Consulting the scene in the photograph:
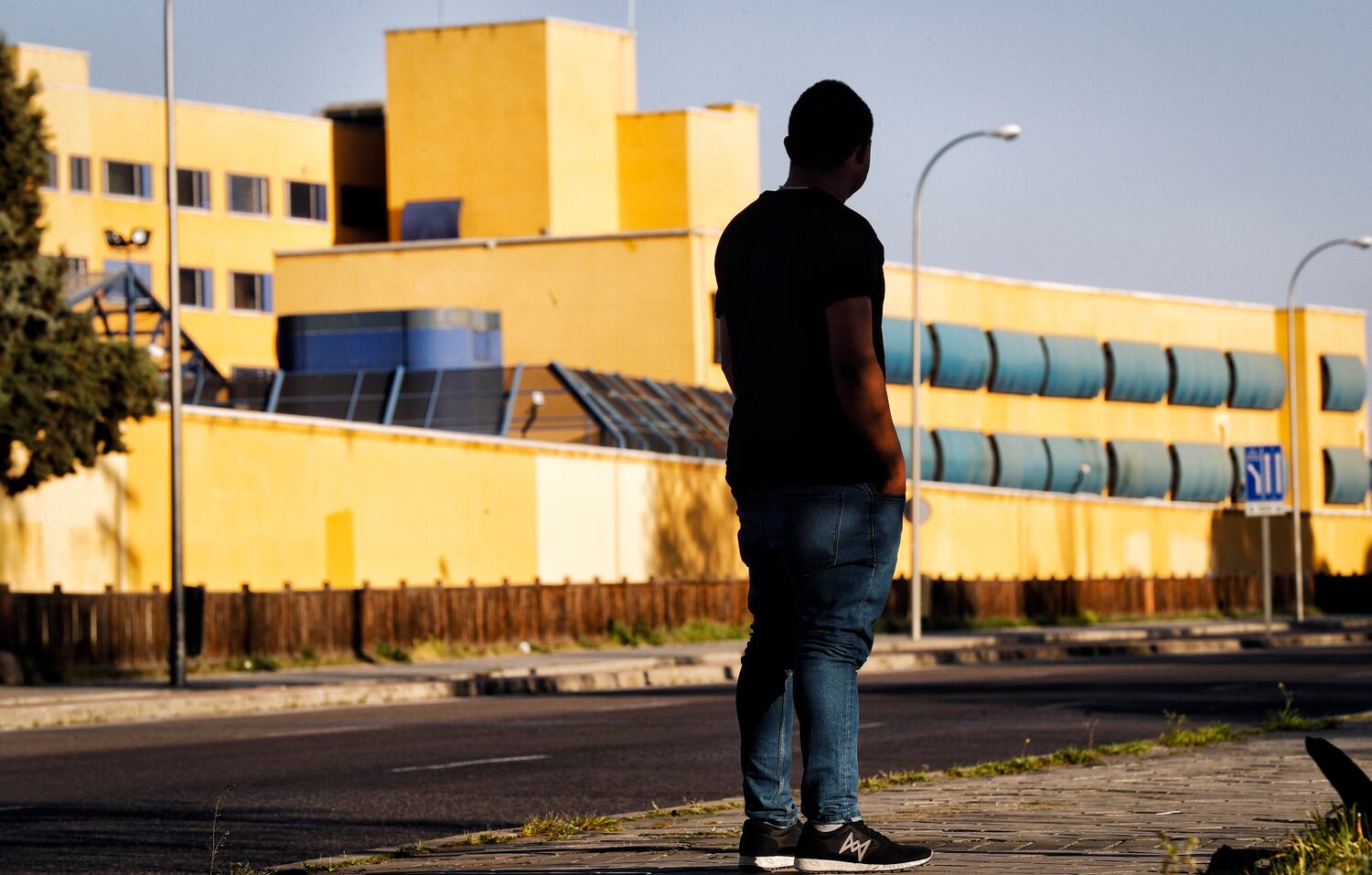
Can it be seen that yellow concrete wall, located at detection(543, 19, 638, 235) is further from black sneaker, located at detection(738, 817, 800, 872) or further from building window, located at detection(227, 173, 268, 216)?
black sneaker, located at detection(738, 817, 800, 872)

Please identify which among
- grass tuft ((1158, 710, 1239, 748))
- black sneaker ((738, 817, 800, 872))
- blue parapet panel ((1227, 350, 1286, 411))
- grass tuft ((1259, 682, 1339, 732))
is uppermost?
blue parapet panel ((1227, 350, 1286, 411))

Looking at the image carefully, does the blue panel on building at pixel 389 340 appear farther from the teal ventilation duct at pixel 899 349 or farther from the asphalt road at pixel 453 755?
the asphalt road at pixel 453 755

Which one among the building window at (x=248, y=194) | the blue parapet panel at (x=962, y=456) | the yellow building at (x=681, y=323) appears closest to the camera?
the yellow building at (x=681, y=323)

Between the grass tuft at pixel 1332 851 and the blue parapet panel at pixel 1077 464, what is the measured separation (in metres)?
60.7

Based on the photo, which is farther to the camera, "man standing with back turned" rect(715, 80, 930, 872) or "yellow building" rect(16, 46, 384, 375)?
"yellow building" rect(16, 46, 384, 375)

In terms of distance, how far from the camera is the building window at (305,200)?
74938mm

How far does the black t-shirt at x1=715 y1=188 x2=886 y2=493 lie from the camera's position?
20.2ft

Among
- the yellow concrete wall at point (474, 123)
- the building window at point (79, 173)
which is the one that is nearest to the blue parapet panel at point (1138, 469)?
the yellow concrete wall at point (474, 123)

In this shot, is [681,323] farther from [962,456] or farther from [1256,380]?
[1256,380]

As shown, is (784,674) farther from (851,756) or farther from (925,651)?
(925,651)

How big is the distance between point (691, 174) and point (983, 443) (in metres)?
12.3

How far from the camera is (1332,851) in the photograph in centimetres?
570

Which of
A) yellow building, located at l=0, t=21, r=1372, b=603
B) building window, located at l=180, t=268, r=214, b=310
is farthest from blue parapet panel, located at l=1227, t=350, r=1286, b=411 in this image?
building window, located at l=180, t=268, r=214, b=310

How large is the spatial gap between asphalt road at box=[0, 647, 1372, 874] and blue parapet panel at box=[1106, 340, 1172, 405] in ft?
147
